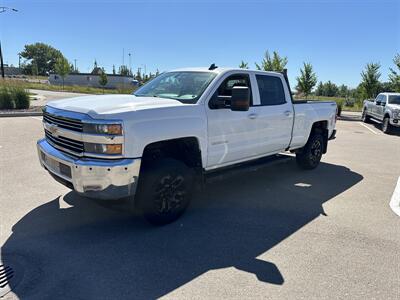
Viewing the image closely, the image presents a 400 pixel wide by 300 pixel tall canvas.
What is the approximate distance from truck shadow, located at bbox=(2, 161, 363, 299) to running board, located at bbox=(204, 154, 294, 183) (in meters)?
0.46

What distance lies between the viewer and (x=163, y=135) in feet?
12.4

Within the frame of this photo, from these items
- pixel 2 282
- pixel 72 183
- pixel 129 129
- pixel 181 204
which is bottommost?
pixel 2 282

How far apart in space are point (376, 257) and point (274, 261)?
1150 millimetres

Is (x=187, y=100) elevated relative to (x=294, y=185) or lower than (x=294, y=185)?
elevated

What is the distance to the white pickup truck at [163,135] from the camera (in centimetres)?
348

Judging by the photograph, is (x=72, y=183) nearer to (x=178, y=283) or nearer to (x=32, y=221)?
(x=32, y=221)

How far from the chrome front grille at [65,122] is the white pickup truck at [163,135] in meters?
0.01

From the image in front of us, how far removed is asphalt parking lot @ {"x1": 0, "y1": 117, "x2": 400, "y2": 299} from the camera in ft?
9.57

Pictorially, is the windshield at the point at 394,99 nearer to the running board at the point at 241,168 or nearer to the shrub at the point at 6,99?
the running board at the point at 241,168

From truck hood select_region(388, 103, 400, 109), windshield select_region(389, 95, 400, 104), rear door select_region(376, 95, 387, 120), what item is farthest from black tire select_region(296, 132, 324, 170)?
windshield select_region(389, 95, 400, 104)

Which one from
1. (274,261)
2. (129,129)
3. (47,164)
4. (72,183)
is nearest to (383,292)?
(274,261)

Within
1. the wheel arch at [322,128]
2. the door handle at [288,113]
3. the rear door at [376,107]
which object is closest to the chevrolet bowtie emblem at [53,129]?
the door handle at [288,113]

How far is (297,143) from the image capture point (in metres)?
6.59

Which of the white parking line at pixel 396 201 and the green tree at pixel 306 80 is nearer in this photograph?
the white parking line at pixel 396 201
